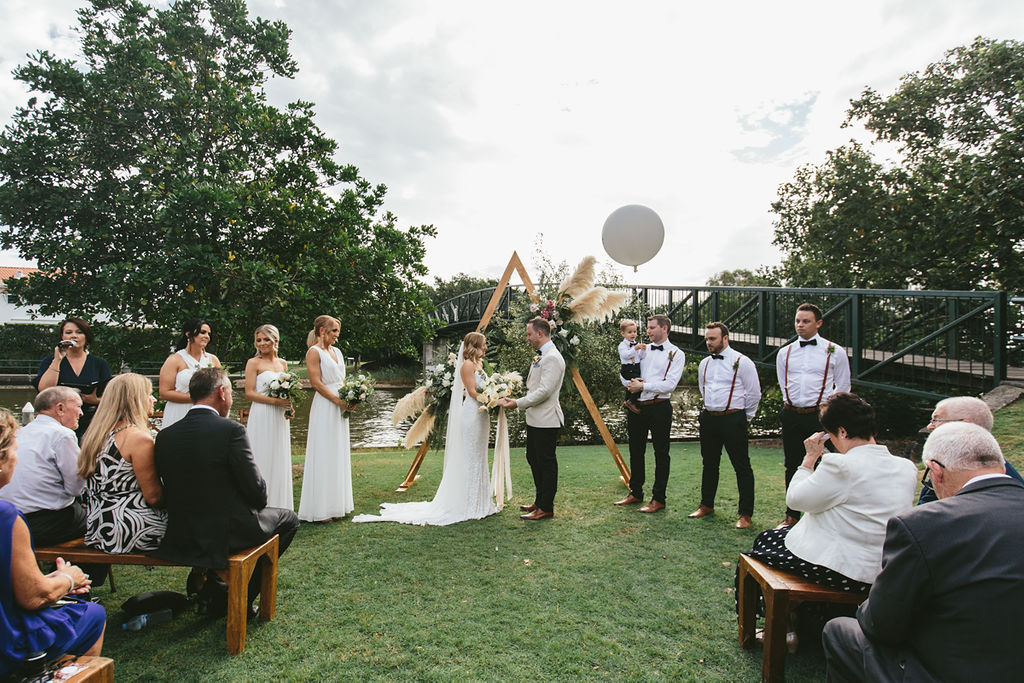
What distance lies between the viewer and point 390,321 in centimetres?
941

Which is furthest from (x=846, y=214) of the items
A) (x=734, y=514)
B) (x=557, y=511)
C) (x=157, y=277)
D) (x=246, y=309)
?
(x=157, y=277)

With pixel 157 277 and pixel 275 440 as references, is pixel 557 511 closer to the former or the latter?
pixel 275 440

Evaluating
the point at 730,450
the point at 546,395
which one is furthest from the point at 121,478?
the point at 730,450

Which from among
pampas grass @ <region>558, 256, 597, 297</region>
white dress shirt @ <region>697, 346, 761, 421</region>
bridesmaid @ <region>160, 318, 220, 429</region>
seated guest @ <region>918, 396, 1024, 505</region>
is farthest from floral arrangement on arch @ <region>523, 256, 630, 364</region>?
seated guest @ <region>918, 396, 1024, 505</region>

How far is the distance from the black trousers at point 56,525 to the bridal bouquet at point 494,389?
3.44m

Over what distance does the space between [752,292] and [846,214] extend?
674 centimetres

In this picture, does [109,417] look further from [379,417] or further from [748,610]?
[379,417]

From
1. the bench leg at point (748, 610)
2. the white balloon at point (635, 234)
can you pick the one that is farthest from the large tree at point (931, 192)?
the bench leg at point (748, 610)

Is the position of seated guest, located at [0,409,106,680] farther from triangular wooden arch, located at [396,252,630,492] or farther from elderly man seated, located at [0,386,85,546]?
triangular wooden arch, located at [396,252,630,492]

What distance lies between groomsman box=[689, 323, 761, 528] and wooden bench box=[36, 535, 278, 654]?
418cm

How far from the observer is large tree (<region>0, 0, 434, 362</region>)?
7867 millimetres

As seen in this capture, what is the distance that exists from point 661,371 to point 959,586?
453cm

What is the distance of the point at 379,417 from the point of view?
22312 mm

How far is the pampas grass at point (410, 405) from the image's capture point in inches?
276
